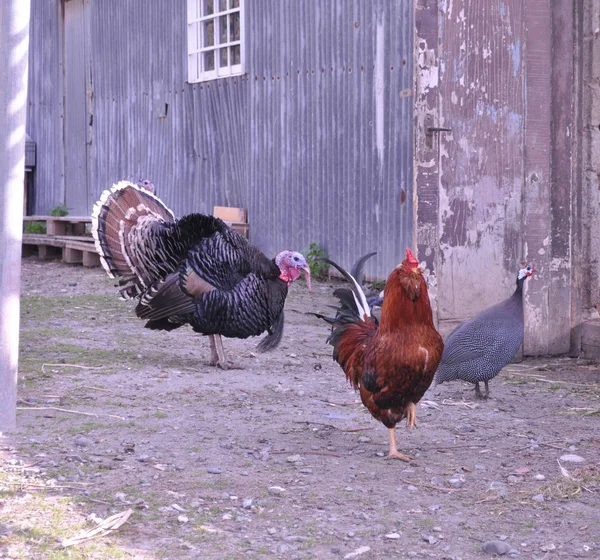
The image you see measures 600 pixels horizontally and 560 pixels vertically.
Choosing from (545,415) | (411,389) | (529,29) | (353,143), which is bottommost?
(545,415)

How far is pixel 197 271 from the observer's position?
265 inches

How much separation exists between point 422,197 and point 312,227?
13.5 feet

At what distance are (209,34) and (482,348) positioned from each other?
7924 mm

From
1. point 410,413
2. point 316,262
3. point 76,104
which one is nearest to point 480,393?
point 410,413

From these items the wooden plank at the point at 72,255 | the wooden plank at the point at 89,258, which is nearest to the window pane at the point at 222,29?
the wooden plank at the point at 89,258

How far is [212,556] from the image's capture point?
3455 millimetres

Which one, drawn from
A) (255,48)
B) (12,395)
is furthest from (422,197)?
(255,48)

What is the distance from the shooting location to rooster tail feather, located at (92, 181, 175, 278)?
7.05 m

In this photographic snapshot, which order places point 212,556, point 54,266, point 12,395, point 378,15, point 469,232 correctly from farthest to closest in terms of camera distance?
point 54,266 → point 378,15 → point 469,232 → point 12,395 → point 212,556

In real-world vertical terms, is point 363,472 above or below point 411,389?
below

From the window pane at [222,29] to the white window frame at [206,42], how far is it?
0.01 m

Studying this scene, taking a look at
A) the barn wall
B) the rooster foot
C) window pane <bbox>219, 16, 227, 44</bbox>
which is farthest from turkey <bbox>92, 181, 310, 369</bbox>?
the barn wall

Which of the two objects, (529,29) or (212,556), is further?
(529,29)

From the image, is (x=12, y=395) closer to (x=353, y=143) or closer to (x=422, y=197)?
(x=422, y=197)
